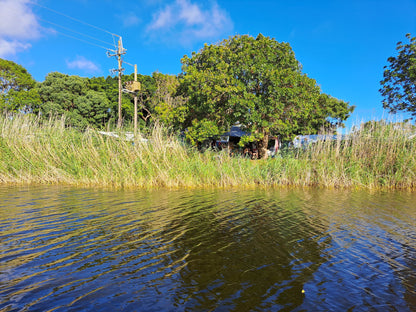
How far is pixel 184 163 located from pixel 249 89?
11714 mm

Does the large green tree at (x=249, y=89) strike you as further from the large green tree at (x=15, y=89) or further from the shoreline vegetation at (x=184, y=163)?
the large green tree at (x=15, y=89)

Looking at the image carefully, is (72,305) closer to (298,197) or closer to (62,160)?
(298,197)

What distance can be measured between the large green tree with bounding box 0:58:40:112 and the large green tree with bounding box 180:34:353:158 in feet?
86.7

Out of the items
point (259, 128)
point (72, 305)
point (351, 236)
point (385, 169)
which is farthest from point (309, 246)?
point (259, 128)

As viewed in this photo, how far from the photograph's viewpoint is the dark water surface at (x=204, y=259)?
2.81 meters

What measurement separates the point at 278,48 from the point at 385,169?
539 inches

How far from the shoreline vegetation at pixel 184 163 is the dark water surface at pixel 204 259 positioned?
16.0 feet

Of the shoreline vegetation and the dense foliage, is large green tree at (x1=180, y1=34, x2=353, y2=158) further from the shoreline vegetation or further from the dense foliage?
the shoreline vegetation

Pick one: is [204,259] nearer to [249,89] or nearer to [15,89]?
[249,89]

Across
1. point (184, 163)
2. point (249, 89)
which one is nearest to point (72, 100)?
point (249, 89)

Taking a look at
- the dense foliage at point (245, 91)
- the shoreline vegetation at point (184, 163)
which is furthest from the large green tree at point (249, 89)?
the shoreline vegetation at point (184, 163)

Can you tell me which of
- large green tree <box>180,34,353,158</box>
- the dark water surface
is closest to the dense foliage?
large green tree <box>180,34,353,158</box>

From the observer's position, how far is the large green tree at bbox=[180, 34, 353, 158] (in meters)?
20.9

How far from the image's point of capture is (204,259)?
3.91 meters
